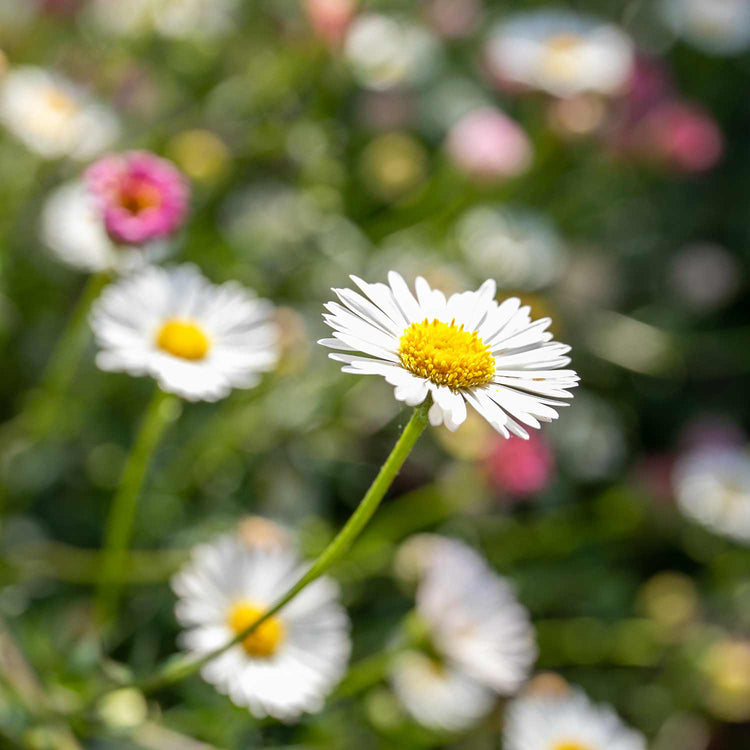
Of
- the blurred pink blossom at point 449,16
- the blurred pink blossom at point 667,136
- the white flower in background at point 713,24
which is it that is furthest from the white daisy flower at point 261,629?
the white flower in background at point 713,24

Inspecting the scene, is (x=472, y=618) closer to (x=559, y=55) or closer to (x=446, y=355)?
(x=446, y=355)

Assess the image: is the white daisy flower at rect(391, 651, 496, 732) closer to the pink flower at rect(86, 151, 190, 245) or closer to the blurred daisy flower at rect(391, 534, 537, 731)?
the blurred daisy flower at rect(391, 534, 537, 731)

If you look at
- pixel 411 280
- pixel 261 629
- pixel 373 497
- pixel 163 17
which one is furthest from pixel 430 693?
pixel 163 17

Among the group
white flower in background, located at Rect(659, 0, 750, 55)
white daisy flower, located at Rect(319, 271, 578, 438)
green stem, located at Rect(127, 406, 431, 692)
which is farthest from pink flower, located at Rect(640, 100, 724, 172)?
green stem, located at Rect(127, 406, 431, 692)

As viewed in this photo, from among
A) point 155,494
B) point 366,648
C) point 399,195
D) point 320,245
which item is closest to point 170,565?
point 155,494

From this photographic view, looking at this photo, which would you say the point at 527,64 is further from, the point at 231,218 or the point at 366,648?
the point at 366,648
